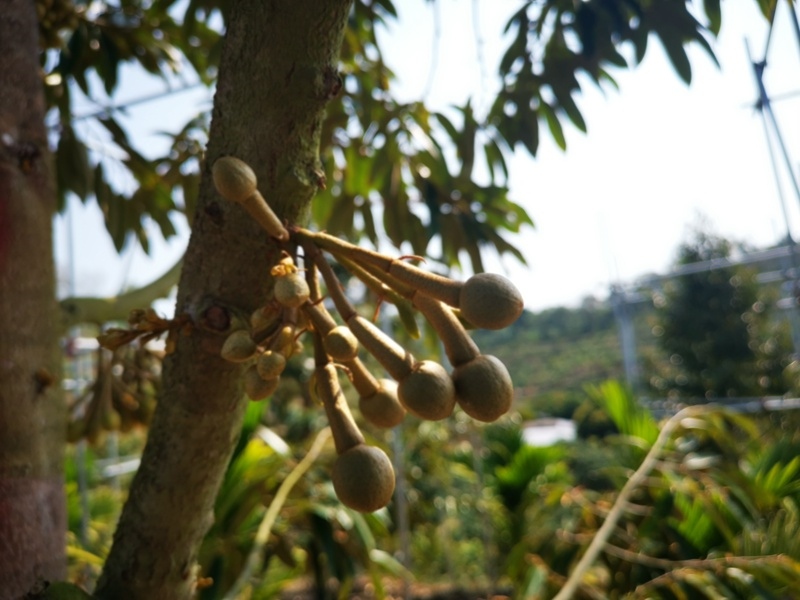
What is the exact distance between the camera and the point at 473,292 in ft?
1.01

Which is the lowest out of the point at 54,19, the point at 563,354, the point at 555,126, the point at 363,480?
the point at 563,354

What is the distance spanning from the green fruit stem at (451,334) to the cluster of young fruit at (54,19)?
964 millimetres

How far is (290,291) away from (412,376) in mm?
74

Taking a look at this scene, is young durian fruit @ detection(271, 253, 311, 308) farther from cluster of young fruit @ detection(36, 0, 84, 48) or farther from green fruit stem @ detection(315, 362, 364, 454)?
cluster of young fruit @ detection(36, 0, 84, 48)

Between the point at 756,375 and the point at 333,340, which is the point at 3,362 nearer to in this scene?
the point at 333,340

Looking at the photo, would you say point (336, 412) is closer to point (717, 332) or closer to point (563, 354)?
point (717, 332)

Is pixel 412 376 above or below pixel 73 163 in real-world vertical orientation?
below

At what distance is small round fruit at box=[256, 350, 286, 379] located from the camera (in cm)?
34

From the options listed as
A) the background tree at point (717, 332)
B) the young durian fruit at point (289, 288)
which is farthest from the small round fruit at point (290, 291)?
the background tree at point (717, 332)

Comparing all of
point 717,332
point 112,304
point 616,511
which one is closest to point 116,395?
point 112,304

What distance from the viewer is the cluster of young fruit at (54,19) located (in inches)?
40.2

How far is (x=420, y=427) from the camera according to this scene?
3521mm

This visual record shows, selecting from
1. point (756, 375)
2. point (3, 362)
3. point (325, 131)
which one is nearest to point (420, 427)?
point (325, 131)

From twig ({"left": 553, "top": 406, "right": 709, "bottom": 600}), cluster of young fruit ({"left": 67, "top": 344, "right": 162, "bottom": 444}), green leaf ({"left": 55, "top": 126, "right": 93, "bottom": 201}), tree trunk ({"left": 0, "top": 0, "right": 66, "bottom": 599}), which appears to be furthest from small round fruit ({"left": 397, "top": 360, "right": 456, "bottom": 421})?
green leaf ({"left": 55, "top": 126, "right": 93, "bottom": 201})
